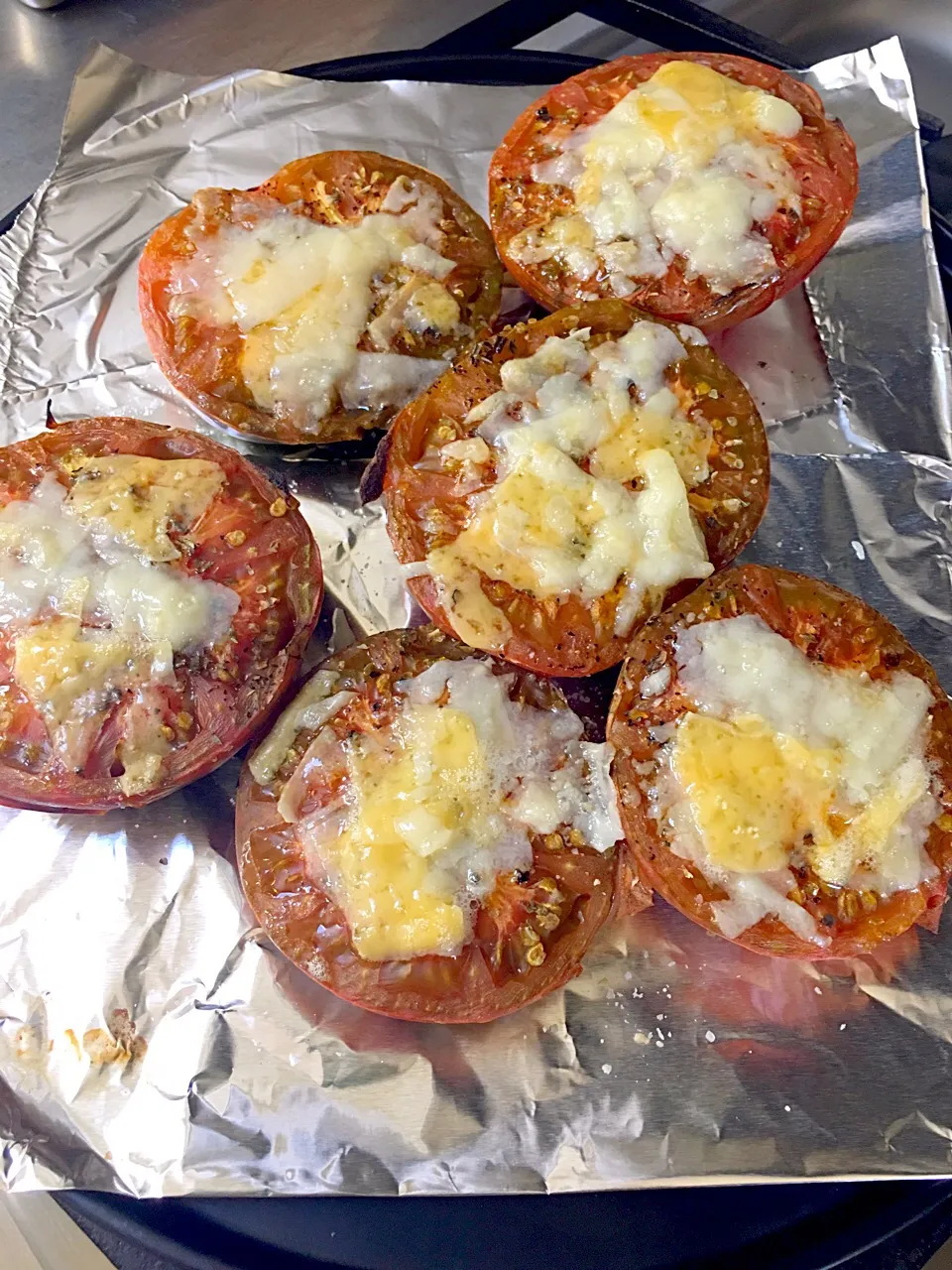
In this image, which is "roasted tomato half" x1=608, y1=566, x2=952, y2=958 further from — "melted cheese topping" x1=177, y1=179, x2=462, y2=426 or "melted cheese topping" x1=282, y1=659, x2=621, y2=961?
"melted cheese topping" x1=177, y1=179, x2=462, y2=426

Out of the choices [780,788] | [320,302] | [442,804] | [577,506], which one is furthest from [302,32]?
[780,788]

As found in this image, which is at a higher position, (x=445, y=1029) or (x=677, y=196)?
(x=677, y=196)

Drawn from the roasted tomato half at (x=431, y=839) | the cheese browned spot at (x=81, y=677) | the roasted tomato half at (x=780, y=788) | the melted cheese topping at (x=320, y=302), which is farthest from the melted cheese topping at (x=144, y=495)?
the roasted tomato half at (x=780, y=788)

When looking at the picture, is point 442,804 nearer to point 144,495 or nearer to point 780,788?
point 780,788

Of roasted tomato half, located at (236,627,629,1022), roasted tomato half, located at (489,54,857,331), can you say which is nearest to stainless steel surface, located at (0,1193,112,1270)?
roasted tomato half, located at (236,627,629,1022)

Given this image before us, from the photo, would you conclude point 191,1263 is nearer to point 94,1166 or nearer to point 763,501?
point 94,1166

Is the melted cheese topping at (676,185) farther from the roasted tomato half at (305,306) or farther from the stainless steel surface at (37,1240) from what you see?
the stainless steel surface at (37,1240)

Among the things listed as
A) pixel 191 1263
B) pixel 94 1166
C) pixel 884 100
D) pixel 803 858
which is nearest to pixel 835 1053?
pixel 803 858

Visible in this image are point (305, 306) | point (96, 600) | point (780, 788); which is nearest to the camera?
point (780, 788)
